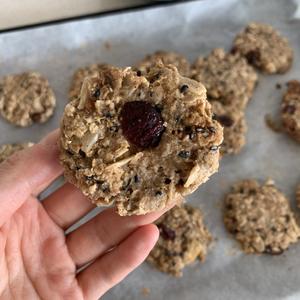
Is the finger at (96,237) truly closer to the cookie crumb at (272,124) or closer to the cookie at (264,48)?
the cookie crumb at (272,124)

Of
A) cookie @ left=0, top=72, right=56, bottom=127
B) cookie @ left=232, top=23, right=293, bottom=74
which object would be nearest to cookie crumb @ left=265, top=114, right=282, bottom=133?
cookie @ left=232, top=23, right=293, bottom=74

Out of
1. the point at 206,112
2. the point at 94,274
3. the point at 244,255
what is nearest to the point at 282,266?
the point at 244,255

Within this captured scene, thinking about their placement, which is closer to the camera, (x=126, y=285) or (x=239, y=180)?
(x=126, y=285)

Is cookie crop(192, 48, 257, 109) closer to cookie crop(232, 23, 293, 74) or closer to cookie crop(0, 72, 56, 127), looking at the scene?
cookie crop(232, 23, 293, 74)

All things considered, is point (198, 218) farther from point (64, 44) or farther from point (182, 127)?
point (64, 44)

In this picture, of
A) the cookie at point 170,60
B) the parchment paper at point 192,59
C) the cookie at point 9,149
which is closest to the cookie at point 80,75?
the parchment paper at point 192,59

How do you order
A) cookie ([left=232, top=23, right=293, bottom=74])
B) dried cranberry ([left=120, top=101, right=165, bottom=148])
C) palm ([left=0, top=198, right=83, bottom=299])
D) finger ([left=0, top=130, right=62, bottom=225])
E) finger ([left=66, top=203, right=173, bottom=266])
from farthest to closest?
cookie ([left=232, top=23, right=293, bottom=74]) → finger ([left=66, top=203, right=173, bottom=266]) → palm ([left=0, top=198, right=83, bottom=299]) → finger ([left=0, top=130, right=62, bottom=225]) → dried cranberry ([left=120, top=101, right=165, bottom=148])
